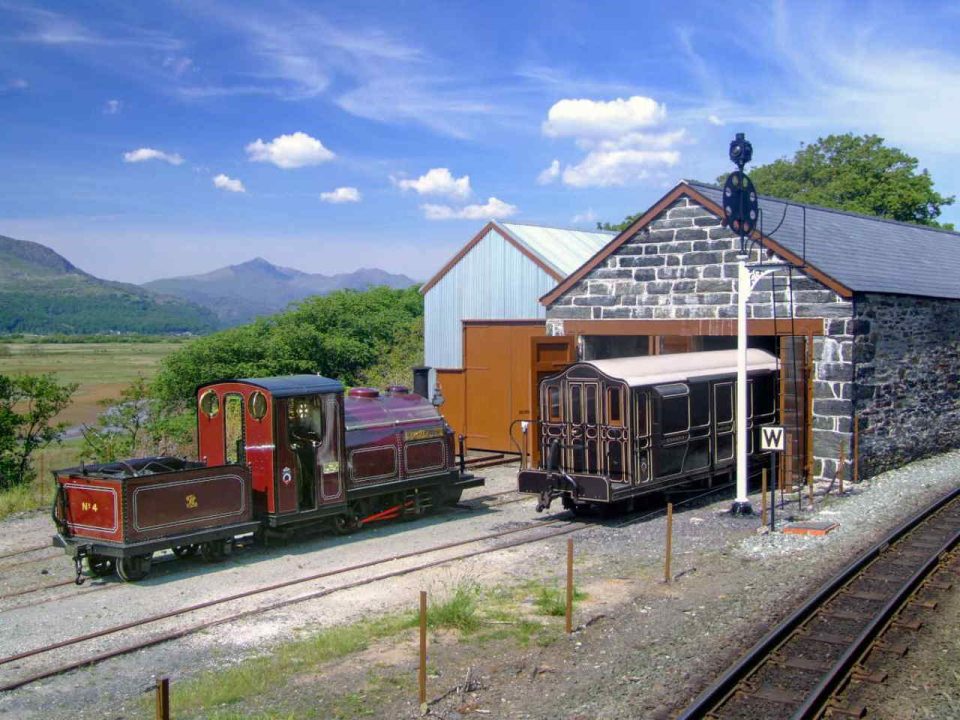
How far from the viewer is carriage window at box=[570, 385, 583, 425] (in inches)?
584

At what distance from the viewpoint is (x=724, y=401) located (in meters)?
16.2

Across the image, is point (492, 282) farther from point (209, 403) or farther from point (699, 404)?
point (209, 403)

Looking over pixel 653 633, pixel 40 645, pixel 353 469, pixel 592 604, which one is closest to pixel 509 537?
pixel 353 469

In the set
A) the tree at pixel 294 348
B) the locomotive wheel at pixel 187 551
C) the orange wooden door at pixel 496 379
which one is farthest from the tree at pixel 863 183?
the locomotive wheel at pixel 187 551

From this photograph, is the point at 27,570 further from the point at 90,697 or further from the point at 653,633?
the point at 653,633

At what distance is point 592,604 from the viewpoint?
10445mm

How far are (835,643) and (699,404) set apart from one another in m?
6.94

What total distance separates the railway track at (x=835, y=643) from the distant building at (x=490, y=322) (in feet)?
39.0

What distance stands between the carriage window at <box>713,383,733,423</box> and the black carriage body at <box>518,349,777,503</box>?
2cm

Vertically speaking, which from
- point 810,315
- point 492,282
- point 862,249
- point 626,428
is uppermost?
point 862,249

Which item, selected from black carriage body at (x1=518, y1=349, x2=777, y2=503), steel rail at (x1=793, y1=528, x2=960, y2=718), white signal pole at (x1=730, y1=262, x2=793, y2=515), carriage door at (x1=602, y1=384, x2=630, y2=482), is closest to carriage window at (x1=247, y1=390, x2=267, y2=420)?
black carriage body at (x1=518, y1=349, x2=777, y2=503)

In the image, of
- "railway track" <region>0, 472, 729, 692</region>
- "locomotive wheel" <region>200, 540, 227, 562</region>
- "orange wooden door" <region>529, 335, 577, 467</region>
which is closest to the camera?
"railway track" <region>0, 472, 729, 692</region>

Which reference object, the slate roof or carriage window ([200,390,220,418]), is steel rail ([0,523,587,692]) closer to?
carriage window ([200,390,220,418])

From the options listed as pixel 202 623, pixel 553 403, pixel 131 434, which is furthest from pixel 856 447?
pixel 131 434
